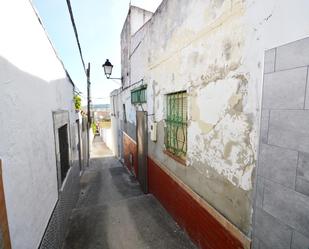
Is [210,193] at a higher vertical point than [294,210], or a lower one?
lower

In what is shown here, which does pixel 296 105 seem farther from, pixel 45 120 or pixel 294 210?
pixel 45 120

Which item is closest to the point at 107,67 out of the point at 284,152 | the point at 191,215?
the point at 191,215

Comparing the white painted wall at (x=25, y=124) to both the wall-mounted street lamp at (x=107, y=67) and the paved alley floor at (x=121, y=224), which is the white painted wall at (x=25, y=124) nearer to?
the paved alley floor at (x=121, y=224)

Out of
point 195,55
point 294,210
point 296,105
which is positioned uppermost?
point 195,55

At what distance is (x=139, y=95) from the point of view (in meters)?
6.33

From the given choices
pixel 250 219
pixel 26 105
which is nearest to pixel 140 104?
pixel 26 105

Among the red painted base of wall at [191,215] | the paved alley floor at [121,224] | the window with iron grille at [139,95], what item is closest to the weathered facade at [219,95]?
the red painted base of wall at [191,215]

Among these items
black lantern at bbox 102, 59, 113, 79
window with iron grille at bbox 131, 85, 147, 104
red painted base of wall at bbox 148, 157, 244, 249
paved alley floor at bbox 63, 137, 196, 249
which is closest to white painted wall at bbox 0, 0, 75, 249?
paved alley floor at bbox 63, 137, 196, 249

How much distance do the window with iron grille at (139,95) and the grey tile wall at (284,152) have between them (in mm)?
4216

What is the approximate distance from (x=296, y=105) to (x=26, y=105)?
2.75m

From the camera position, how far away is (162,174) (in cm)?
466

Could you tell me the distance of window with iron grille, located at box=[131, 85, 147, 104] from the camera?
573cm

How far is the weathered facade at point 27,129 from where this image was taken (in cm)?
152

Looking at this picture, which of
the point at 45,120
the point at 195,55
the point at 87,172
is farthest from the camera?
the point at 87,172
